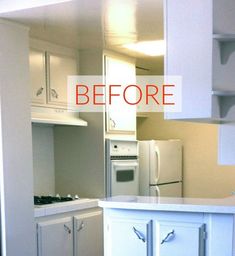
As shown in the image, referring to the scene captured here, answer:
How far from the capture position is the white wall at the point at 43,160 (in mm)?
4109

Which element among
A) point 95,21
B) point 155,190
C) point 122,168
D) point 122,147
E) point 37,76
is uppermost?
point 95,21

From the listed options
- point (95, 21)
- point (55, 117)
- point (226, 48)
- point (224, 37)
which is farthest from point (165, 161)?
point (224, 37)

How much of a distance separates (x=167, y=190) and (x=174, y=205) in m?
2.50

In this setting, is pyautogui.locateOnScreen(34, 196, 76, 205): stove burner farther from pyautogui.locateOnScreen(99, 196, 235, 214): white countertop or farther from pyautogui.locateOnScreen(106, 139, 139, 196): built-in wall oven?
pyautogui.locateOnScreen(99, 196, 235, 214): white countertop

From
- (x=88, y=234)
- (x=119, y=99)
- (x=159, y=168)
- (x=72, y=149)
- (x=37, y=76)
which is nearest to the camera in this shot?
(x=37, y=76)

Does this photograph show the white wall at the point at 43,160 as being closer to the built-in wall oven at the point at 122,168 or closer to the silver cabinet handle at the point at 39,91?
the silver cabinet handle at the point at 39,91

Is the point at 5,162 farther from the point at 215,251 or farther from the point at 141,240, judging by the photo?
the point at 215,251

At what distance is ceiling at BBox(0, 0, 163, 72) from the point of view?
2.82 metres

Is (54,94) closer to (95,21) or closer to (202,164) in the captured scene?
(95,21)

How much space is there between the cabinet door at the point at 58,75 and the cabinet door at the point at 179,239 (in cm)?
181

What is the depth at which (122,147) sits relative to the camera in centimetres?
434

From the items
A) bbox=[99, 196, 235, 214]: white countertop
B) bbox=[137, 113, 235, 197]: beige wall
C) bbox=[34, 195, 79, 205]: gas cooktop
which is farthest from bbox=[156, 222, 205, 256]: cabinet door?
bbox=[137, 113, 235, 197]: beige wall

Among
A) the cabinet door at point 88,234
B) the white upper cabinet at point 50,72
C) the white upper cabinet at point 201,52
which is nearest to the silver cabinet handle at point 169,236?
the white upper cabinet at point 201,52

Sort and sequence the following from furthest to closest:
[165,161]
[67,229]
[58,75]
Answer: [165,161] → [58,75] → [67,229]
